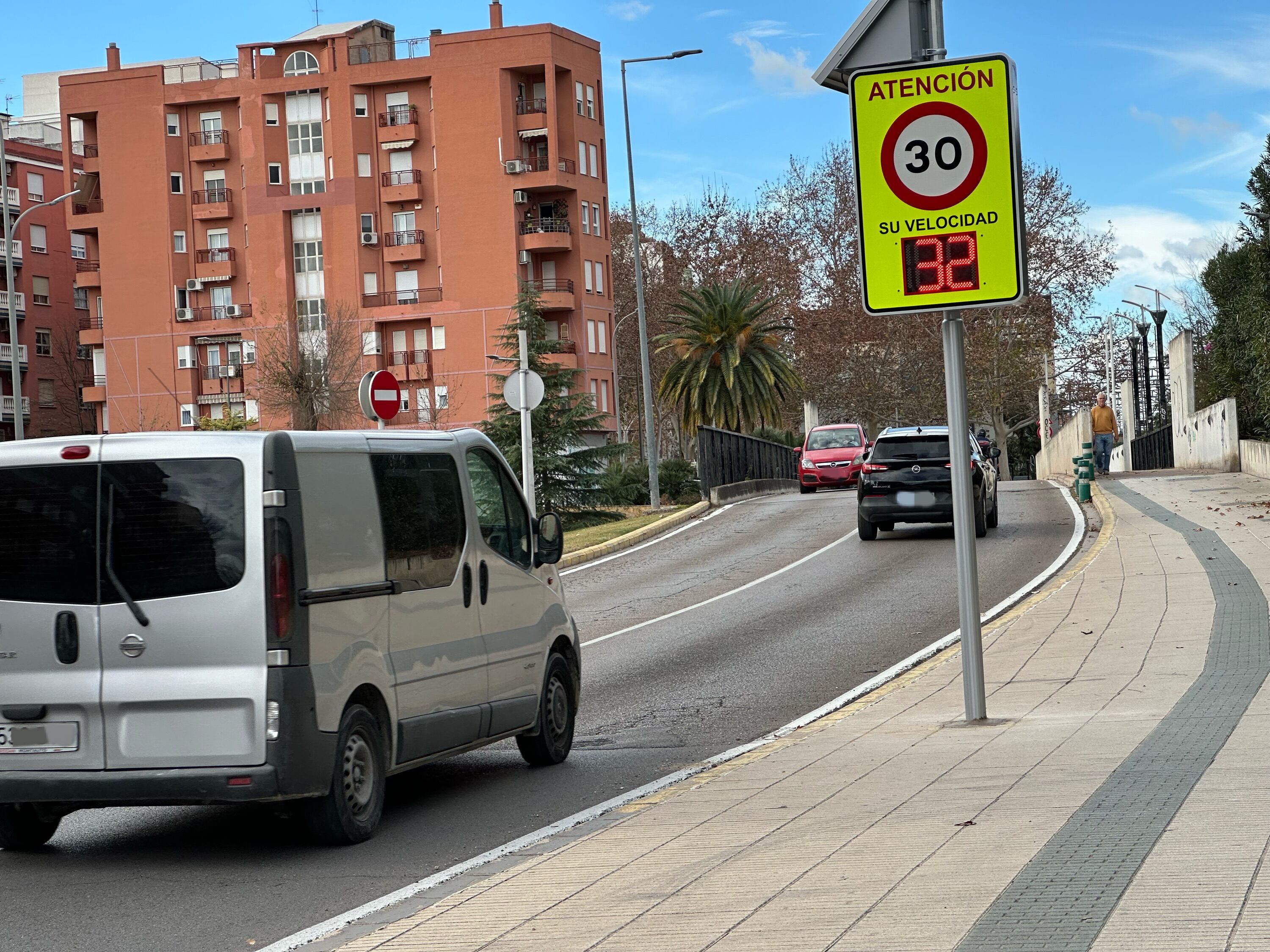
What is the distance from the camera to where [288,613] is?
22.0 ft

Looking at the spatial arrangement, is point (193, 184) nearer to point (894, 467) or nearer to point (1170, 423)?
point (1170, 423)

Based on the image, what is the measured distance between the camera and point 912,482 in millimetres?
23562

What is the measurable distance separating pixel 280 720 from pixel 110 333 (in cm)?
7903

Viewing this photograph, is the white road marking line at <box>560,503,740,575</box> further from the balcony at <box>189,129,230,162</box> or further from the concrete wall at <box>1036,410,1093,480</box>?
the balcony at <box>189,129,230,162</box>

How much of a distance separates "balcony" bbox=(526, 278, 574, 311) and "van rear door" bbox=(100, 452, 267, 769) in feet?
224

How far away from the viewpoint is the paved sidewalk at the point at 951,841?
477 cm

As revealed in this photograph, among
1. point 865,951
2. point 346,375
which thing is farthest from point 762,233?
point 865,951

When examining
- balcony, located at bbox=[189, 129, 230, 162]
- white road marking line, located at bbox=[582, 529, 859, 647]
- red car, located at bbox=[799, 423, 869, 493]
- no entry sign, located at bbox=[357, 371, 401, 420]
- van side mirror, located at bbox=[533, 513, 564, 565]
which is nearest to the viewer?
van side mirror, located at bbox=[533, 513, 564, 565]

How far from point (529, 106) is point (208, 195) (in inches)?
678

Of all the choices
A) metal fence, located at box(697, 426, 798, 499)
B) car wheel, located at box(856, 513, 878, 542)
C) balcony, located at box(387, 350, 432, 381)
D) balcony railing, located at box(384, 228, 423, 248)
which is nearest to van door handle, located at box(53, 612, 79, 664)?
car wheel, located at box(856, 513, 878, 542)

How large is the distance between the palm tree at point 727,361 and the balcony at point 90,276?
3309 centimetres

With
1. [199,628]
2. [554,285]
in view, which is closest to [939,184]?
[199,628]

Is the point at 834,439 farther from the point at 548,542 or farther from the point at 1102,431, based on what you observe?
the point at 548,542

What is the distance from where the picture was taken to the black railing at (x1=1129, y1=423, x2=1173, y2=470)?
47.4 m
